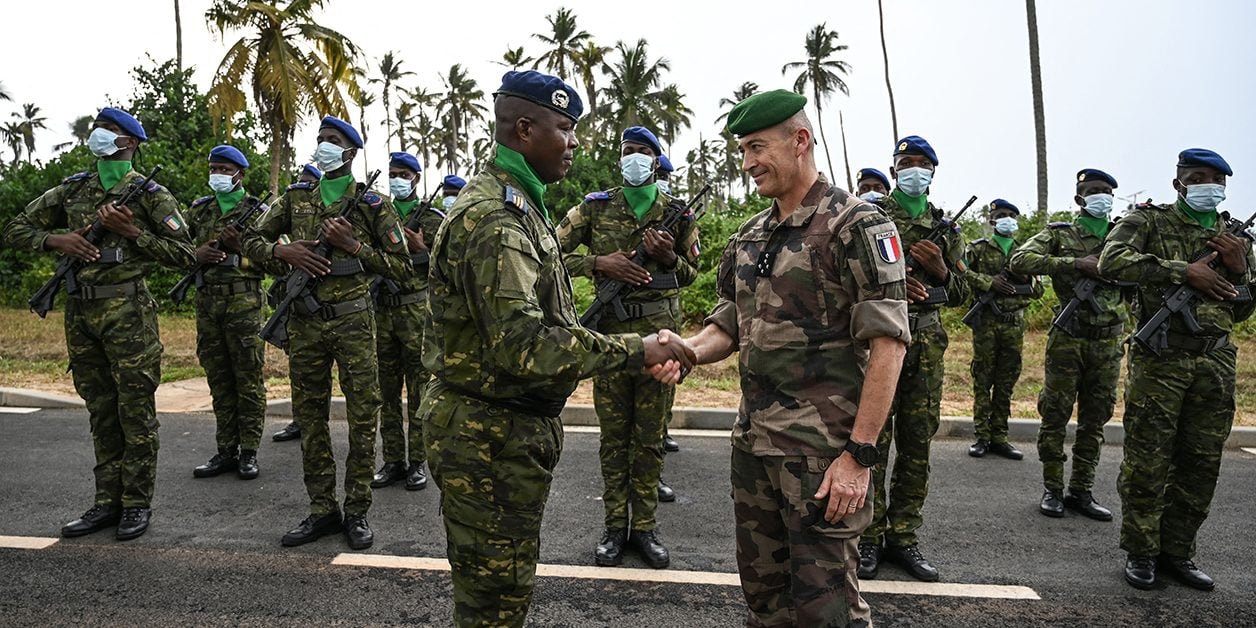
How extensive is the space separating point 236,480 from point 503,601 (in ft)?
12.8

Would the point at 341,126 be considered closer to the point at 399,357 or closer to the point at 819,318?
the point at 399,357

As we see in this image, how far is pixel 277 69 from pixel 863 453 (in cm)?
1665

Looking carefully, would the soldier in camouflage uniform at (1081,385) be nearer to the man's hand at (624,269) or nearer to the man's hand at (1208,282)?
the man's hand at (1208,282)

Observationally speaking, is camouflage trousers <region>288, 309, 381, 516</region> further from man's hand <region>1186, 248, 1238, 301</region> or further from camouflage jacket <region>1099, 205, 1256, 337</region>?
man's hand <region>1186, 248, 1238, 301</region>

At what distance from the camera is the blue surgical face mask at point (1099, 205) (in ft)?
19.1

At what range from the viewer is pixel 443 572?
Result: 3.84 m

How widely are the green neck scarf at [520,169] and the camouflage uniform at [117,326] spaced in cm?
318

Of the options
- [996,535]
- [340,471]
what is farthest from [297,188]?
[996,535]

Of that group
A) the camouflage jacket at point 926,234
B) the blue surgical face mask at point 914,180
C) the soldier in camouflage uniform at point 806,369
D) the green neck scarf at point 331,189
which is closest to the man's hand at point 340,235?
the green neck scarf at point 331,189

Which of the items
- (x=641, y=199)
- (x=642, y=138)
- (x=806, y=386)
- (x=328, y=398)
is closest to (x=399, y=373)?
(x=328, y=398)

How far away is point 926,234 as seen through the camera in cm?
441

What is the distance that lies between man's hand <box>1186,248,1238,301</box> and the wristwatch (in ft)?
8.52

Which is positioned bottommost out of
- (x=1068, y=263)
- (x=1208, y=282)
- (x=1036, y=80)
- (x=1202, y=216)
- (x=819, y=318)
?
(x=819, y=318)

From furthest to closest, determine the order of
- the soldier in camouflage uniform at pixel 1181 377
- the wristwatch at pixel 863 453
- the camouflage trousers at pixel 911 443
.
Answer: the camouflage trousers at pixel 911 443 < the soldier in camouflage uniform at pixel 1181 377 < the wristwatch at pixel 863 453
